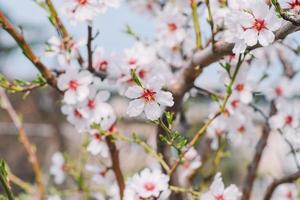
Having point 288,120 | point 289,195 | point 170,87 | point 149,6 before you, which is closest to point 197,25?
point 170,87

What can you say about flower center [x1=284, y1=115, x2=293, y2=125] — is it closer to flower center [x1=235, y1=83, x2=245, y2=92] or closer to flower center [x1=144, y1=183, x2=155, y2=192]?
flower center [x1=235, y1=83, x2=245, y2=92]

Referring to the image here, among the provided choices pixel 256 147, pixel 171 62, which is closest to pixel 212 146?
pixel 256 147

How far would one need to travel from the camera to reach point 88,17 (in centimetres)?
119

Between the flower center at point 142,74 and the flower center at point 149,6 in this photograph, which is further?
the flower center at point 149,6

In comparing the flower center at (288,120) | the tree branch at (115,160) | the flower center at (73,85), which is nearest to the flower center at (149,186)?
the tree branch at (115,160)

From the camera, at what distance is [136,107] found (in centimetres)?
98

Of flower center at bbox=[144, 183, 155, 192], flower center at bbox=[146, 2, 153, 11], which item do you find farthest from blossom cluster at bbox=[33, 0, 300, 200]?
flower center at bbox=[146, 2, 153, 11]

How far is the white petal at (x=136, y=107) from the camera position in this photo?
0.98 meters

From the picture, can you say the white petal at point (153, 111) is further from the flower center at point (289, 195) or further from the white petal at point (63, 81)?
the flower center at point (289, 195)

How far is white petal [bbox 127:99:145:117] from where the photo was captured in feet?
3.22

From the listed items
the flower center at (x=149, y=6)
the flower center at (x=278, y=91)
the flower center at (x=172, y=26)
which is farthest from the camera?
the flower center at (x=149, y=6)

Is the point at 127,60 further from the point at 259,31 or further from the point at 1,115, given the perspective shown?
the point at 1,115

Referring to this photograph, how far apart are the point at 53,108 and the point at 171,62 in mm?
2061

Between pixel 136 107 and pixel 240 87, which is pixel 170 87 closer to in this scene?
pixel 240 87
